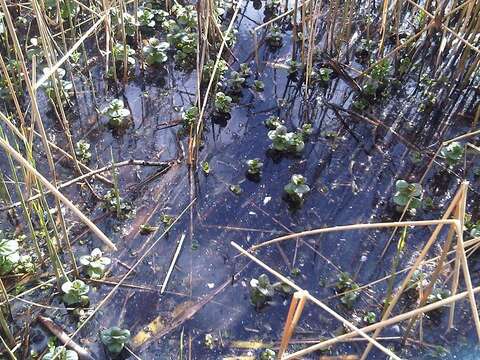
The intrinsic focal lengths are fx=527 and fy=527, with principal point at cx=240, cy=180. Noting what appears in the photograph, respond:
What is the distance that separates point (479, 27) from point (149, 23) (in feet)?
6.99

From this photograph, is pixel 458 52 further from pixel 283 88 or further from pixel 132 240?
pixel 132 240

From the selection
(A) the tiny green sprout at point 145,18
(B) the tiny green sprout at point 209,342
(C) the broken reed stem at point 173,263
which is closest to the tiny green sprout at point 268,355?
(B) the tiny green sprout at point 209,342

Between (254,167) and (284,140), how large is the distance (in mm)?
249

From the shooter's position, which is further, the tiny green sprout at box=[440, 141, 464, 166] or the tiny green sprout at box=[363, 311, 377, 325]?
the tiny green sprout at box=[440, 141, 464, 166]

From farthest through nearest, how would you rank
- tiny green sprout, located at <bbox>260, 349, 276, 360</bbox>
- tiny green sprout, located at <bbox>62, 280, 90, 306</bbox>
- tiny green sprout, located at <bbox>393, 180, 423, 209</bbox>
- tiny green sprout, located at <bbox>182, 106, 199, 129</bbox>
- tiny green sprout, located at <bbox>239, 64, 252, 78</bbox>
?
tiny green sprout, located at <bbox>239, 64, 252, 78</bbox>
tiny green sprout, located at <bbox>182, 106, 199, 129</bbox>
tiny green sprout, located at <bbox>393, 180, 423, 209</bbox>
tiny green sprout, located at <bbox>62, 280, 90, 306</bbox>
tiny green sprout, located at <bbox>260, 349, 276, 360</bbox>

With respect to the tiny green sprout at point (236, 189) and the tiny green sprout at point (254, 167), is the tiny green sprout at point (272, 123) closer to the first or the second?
the tiny green sprout at point (254, 167)

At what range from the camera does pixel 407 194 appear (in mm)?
2676

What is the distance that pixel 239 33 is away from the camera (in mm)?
3783

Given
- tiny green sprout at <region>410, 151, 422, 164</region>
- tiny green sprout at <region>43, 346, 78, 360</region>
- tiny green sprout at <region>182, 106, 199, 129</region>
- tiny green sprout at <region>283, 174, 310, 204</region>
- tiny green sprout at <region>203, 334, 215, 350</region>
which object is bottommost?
tiny green sprout at <region>203, 334, 215, 350</region>

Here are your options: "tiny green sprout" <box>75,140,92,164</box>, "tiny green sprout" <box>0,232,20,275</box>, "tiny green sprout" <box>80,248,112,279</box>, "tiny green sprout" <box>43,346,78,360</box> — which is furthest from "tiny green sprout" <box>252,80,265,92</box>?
"tiny green sprout" <box>43,346,78,360</box>

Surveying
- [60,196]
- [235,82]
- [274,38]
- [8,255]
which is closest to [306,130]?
[235,82]

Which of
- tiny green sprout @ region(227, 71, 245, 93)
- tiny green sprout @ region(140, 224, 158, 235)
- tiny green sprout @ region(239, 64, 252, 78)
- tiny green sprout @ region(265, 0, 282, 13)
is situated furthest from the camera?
tiny green sprout @ region(265, 0, 282, 13)

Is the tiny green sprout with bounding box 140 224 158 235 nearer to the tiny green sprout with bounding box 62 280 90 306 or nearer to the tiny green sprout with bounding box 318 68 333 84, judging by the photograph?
the tiny green sprout with bounding box 62 280 90 306

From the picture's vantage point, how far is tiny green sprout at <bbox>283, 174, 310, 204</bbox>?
2672mm
